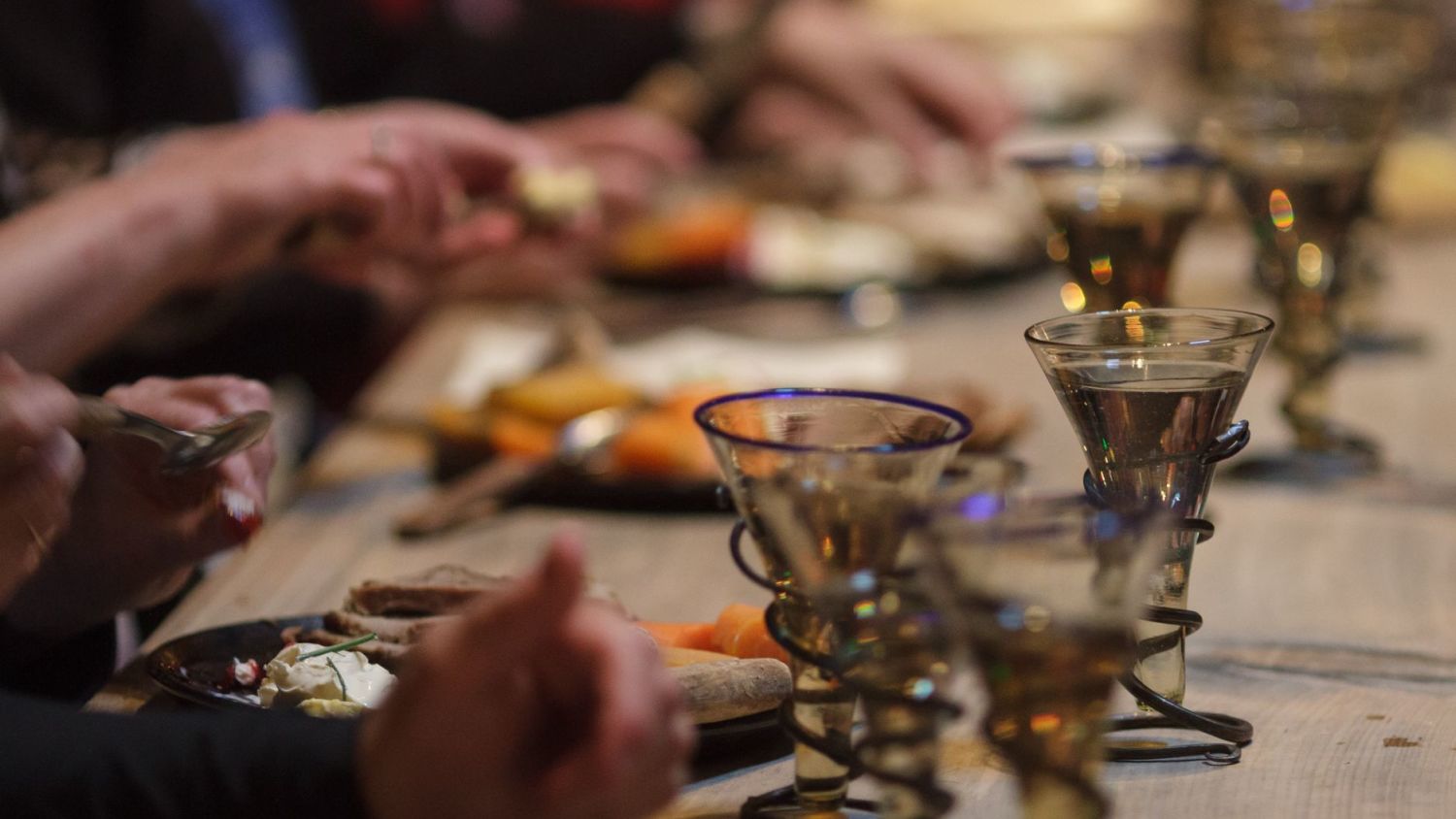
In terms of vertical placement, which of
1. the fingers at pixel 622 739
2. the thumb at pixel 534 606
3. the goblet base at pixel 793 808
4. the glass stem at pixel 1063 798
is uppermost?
the thumb at pixel 534 606

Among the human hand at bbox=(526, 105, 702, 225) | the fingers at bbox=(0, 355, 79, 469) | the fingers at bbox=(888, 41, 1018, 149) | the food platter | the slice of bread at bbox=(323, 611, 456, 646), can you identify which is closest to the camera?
the fingers at bbox=(0, 355, 79, 469)

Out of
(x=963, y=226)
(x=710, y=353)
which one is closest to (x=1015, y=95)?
(x=963, y=226)

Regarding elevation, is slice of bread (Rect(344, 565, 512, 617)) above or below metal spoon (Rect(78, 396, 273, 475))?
below

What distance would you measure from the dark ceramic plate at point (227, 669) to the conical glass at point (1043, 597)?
162 millimetres

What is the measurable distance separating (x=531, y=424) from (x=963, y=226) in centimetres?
80

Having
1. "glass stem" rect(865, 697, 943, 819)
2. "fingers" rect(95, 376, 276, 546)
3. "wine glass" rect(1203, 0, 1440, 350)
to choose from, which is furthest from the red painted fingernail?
"wine glass" rect(1203, 0, 1440, 350)

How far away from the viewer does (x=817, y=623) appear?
502 millimetres

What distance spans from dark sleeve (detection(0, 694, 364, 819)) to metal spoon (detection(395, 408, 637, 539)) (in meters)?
0.49

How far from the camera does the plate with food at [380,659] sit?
58 cm

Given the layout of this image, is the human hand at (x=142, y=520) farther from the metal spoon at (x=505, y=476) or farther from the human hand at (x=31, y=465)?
the metal spoon at (x=505, y=476)

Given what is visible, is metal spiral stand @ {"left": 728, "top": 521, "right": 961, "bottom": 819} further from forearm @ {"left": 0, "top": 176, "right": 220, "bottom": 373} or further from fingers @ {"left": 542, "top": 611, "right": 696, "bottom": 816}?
forearm @ {"left": 0, "top": 176, "right": 220, "bottom": 373}

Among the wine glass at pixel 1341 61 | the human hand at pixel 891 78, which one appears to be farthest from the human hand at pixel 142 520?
the human hand at pixel 891 78

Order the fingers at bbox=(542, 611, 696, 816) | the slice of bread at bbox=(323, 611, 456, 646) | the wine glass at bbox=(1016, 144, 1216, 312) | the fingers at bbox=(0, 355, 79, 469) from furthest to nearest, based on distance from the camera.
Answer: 1. the wine glass at bbox=(1016, 144, 1216, 312)
2. the slice of bread at bbox=(323, 611, 456, 646)
3. the fingers at bbox=(0, 355, 79, 469)
4. the fingers at bbox=(542, 611, 696, 816)

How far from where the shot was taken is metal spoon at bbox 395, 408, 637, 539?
38.5 inches
